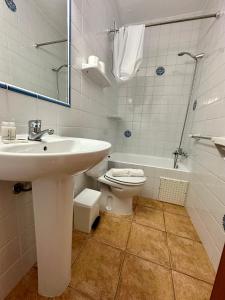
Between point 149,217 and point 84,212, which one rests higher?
point 84,212

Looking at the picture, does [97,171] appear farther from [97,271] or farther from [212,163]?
[212,163]

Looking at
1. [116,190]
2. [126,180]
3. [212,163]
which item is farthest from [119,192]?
[212,163]

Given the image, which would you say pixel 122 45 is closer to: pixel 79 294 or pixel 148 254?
pixel 148 254

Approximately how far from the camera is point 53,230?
647 mm

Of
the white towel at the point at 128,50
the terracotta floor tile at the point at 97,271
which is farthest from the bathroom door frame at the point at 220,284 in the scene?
the white towel at the point at 128,50

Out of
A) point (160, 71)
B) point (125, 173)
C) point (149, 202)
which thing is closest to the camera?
point (125, 173)

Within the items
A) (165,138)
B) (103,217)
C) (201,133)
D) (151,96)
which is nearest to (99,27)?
(151,96)

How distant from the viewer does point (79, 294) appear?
0.76 metres

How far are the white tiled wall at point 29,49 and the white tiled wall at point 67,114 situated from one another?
10 cm

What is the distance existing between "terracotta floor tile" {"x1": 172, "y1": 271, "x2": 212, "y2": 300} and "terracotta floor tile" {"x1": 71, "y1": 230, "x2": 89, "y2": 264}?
2.11 feet

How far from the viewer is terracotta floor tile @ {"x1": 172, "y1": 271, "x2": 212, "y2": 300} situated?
783 mm

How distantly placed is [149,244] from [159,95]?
209cm

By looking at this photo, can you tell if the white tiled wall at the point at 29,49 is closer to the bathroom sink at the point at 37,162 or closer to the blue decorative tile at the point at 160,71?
the bathroom sink at the point at 37,162

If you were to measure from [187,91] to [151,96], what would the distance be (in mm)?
536
